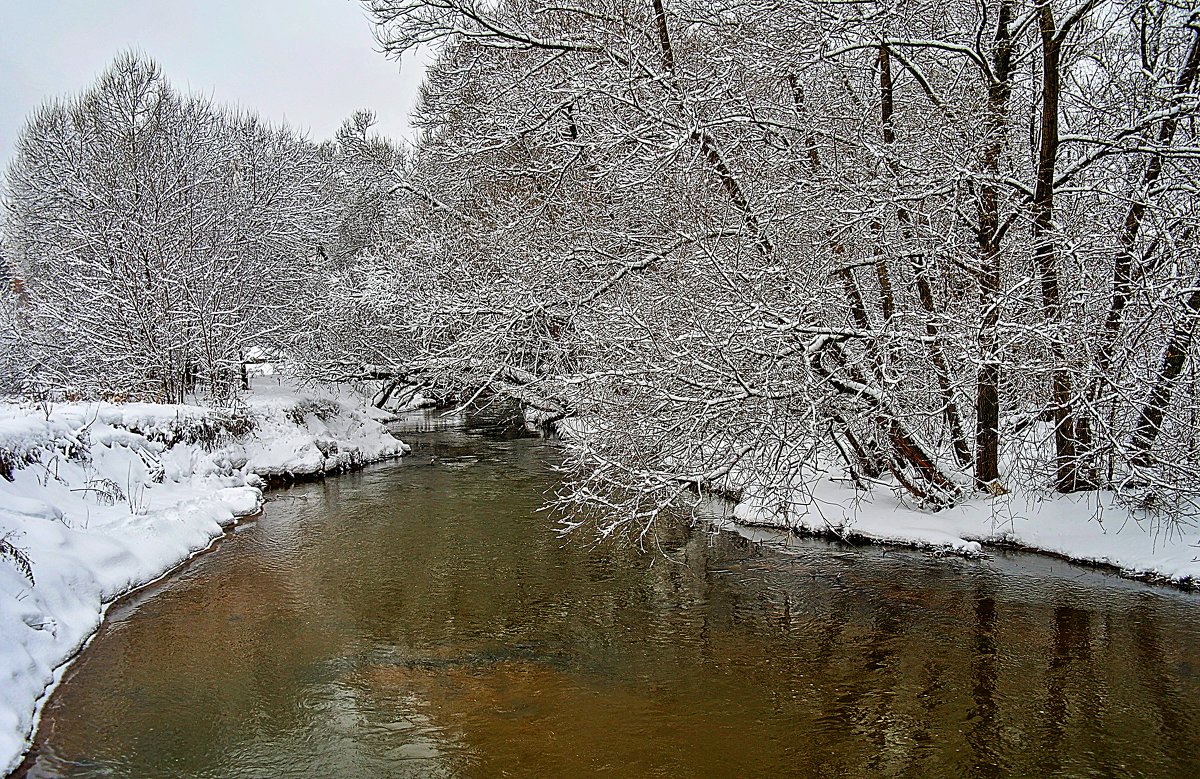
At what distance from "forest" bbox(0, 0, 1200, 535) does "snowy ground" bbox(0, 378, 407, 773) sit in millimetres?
4466

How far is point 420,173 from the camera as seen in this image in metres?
17.9

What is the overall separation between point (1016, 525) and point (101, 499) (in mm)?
11466

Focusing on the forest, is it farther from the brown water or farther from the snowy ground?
the snowy ground

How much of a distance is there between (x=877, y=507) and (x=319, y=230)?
20300mm

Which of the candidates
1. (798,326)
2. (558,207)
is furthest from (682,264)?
(558,207)

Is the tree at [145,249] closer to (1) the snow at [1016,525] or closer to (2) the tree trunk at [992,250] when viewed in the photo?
(1) the snow at [1016,525]

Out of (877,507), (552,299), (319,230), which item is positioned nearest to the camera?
(877,507)

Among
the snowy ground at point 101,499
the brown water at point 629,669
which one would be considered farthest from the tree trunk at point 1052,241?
the snowy ground at point 101,499

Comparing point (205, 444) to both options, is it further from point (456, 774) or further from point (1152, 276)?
point (1152, 276)

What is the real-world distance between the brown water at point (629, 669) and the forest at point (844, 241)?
1.36 metres

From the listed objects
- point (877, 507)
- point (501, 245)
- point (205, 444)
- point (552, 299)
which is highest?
point (501, 245)

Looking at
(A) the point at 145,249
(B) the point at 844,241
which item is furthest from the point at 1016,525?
(A) the point at 145,249

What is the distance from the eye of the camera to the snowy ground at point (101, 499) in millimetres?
6520

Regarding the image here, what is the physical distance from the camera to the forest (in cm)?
891
